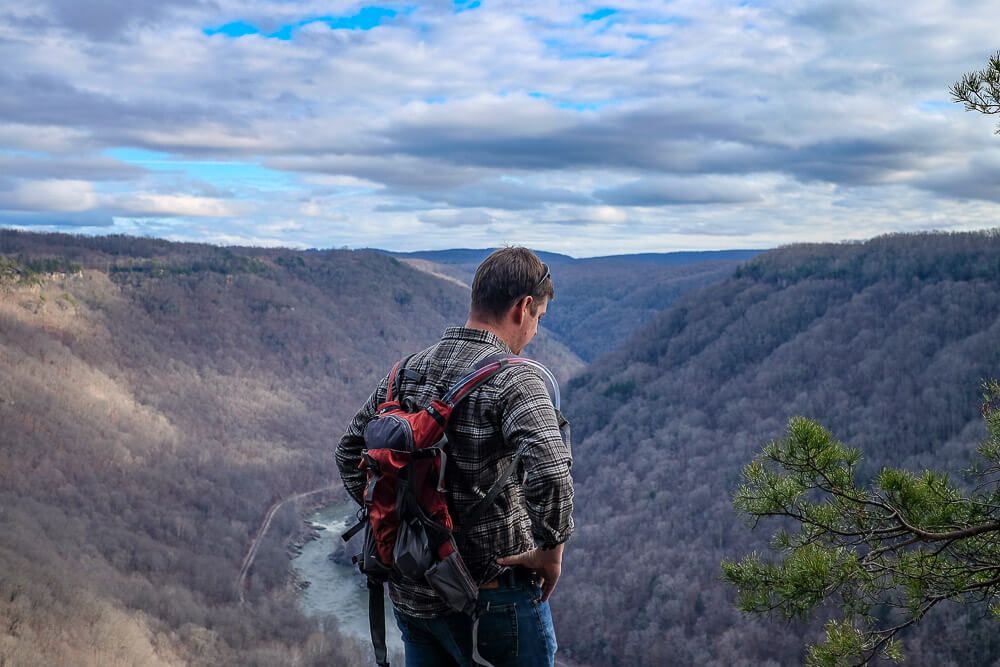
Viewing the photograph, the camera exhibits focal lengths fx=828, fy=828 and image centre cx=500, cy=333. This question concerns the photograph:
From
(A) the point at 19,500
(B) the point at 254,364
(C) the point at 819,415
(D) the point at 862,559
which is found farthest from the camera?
(B) the point at 254,364

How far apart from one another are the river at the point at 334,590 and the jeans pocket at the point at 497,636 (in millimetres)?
42690

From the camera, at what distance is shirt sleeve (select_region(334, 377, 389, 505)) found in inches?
186

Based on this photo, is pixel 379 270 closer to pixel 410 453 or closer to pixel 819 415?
pixel 819 415

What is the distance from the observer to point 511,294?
4.30m

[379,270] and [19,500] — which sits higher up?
[379,270]

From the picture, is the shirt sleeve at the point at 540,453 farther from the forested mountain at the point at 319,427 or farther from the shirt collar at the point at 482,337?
the forested mountain at the point at 319,427

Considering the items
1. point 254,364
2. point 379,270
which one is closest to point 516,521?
point 254,364

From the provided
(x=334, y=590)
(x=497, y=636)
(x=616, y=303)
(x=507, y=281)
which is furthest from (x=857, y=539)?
(x=616, y=303)

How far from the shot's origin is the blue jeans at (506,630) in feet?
13.7

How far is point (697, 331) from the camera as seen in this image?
10312cm

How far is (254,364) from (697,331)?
69.4 m

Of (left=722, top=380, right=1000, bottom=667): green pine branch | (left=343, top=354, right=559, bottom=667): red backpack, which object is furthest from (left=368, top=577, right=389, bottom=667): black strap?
(left=722, top=380, right=1000, bottom=667): green pine branch

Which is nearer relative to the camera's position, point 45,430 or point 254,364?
point 45,430

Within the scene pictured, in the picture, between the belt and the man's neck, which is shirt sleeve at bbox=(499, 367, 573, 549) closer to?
the belt
